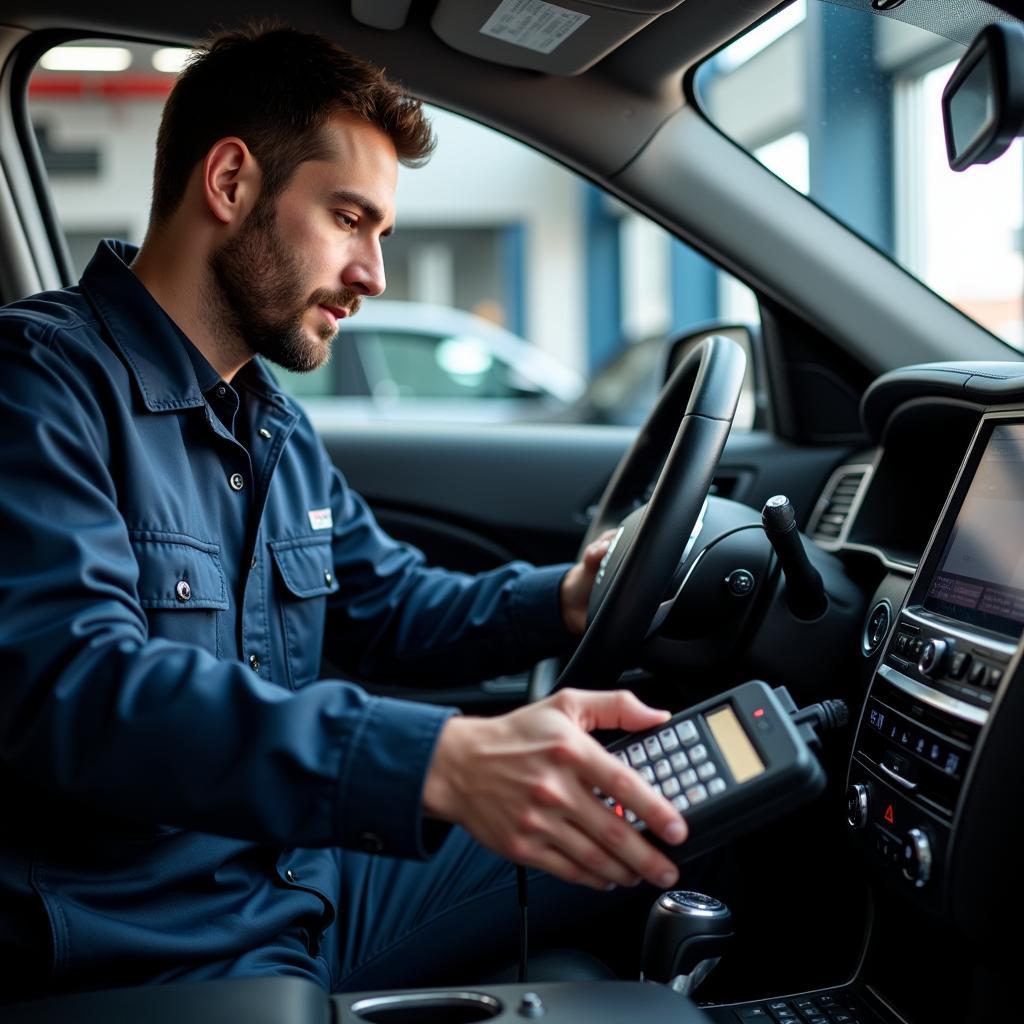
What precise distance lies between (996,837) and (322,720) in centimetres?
59

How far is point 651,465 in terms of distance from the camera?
1.59 meters

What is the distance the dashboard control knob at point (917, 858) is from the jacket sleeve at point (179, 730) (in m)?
0.50

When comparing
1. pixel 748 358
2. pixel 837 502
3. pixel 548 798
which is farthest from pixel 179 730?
pixel 748 358

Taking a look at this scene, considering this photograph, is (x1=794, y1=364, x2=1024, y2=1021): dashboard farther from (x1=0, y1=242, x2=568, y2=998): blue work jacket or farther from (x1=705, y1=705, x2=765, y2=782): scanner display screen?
(x1=0, y1=242, x2=568, y2=998): blue work jacket

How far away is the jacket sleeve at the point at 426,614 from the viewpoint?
59.1 inches

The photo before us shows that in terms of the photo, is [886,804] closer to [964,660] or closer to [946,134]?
[964,660]

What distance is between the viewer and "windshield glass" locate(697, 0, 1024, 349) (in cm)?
151

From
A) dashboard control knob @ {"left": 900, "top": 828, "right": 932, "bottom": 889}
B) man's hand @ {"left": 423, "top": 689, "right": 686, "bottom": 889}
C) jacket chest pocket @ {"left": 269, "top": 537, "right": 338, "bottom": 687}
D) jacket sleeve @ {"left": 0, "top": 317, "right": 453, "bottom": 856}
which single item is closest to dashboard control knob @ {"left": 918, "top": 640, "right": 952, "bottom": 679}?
dashboard control knob @ {"left": 900, "top": 828, "right": 932, "bottom": 889}

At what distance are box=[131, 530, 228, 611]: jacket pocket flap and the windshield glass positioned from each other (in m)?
0.86

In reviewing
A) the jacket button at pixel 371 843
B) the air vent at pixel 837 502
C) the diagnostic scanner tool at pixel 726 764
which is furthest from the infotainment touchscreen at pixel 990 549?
the jacket button at pixel 371 843

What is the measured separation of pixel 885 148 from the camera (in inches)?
79.8

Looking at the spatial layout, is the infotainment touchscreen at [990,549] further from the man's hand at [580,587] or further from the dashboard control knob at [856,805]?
the man's hand at [580,587]

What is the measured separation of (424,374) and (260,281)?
4802 mm

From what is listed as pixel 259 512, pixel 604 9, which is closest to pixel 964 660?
pixel 259 512
